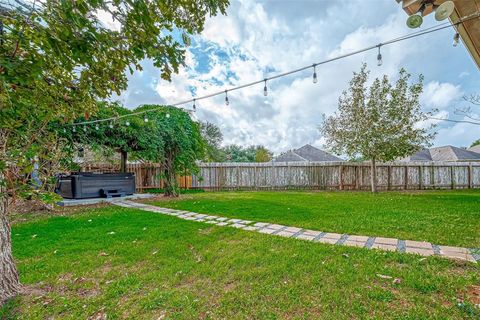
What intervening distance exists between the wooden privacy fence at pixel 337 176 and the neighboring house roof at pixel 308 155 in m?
9.79

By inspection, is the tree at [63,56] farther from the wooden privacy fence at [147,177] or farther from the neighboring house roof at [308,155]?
the neighboring house roof at [308,155]

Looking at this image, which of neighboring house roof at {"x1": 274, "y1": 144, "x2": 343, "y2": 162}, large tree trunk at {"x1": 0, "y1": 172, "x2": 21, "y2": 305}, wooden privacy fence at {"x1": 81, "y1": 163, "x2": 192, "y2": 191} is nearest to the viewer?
large tree trunk at {"x1": 0, "y1": 172, "x2": 21, "y2": 305}

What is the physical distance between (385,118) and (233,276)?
9.20m

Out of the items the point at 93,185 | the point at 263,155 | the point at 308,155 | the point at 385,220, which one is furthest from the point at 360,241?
the point at 263,155

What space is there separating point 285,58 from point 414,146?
250 inches

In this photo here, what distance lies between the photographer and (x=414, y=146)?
895 centimetres

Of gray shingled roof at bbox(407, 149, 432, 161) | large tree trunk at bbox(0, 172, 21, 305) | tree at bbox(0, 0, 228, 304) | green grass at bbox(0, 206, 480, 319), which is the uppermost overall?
tree at bbox(0, 0, 228, 304)

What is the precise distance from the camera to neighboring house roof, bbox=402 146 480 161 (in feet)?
59.3

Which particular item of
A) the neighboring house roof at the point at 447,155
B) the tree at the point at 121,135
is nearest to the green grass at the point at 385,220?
the tree at the point at 121,135

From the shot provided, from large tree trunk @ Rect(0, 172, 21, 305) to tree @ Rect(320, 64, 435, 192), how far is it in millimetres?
10071

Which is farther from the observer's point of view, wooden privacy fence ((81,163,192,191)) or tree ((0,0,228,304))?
wooden privacy fence ((81,163,192,191))

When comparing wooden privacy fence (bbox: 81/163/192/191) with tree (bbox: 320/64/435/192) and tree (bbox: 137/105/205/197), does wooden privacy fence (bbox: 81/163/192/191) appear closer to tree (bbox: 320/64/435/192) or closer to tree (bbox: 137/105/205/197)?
tree (bbox: 137/105/205/197)

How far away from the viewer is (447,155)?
760 inches

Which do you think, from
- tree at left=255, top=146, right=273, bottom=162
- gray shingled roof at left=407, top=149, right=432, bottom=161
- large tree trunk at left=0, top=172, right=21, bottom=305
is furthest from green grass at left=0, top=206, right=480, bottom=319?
tree at left=255, top=146, right=273, bottom=162
